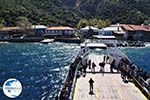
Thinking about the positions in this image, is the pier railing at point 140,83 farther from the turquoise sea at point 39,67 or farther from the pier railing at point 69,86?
the turquoise sea at point 39,67

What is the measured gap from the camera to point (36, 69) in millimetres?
94625

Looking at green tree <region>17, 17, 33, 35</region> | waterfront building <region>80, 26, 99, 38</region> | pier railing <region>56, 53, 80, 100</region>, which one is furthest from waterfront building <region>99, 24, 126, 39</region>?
pier railing <region>56, 53, 80, 100</region>

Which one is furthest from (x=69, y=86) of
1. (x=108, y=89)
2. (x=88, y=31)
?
(x=88, y=31)

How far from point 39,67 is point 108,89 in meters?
47.2

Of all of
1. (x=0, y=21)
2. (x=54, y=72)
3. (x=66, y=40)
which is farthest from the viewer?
(x=0, y=21)

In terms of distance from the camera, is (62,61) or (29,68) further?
(62,61)

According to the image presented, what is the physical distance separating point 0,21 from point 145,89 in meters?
157

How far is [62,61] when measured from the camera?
359 feet

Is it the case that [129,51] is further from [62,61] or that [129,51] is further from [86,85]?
[86,85]

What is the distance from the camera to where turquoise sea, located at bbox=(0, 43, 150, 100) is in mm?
68750

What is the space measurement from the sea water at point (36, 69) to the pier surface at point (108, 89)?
8605mm

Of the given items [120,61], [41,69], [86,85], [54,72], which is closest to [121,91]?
[86,85]

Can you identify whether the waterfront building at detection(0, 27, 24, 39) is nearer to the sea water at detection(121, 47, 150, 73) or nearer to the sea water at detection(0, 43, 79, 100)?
the sea water at detection(0, 43, 79, 100)

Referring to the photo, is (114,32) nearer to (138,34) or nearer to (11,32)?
(138,34)
